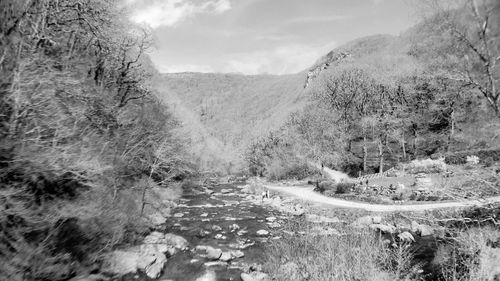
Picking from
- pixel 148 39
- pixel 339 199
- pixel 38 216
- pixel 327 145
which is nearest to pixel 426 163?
pixel 339 199

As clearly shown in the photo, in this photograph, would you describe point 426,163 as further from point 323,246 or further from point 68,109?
point 68,109

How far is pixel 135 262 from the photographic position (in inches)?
586

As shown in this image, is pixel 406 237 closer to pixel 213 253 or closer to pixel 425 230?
pixel 425 230

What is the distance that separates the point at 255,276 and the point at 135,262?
555cm

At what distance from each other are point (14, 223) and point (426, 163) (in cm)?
3619

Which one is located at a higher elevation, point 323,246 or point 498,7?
point 498,7

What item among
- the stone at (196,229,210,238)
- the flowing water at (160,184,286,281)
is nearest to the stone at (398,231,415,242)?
the flowing water at (160,184,286,281)

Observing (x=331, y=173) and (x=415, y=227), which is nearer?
(x=415, y=227)

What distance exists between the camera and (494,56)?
20.7 ft

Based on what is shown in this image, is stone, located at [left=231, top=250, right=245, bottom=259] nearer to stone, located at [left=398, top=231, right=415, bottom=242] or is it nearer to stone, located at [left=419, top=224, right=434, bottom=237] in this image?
Answer: stone, located at [left=398, top=231, right=415, bottom=242]

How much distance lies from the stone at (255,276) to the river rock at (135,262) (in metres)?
3.93

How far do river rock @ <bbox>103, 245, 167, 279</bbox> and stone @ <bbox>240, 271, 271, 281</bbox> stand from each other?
155 inches

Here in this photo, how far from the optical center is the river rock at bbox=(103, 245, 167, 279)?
46.3 ft

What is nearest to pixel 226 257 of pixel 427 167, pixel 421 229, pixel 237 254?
pixel 237 254
